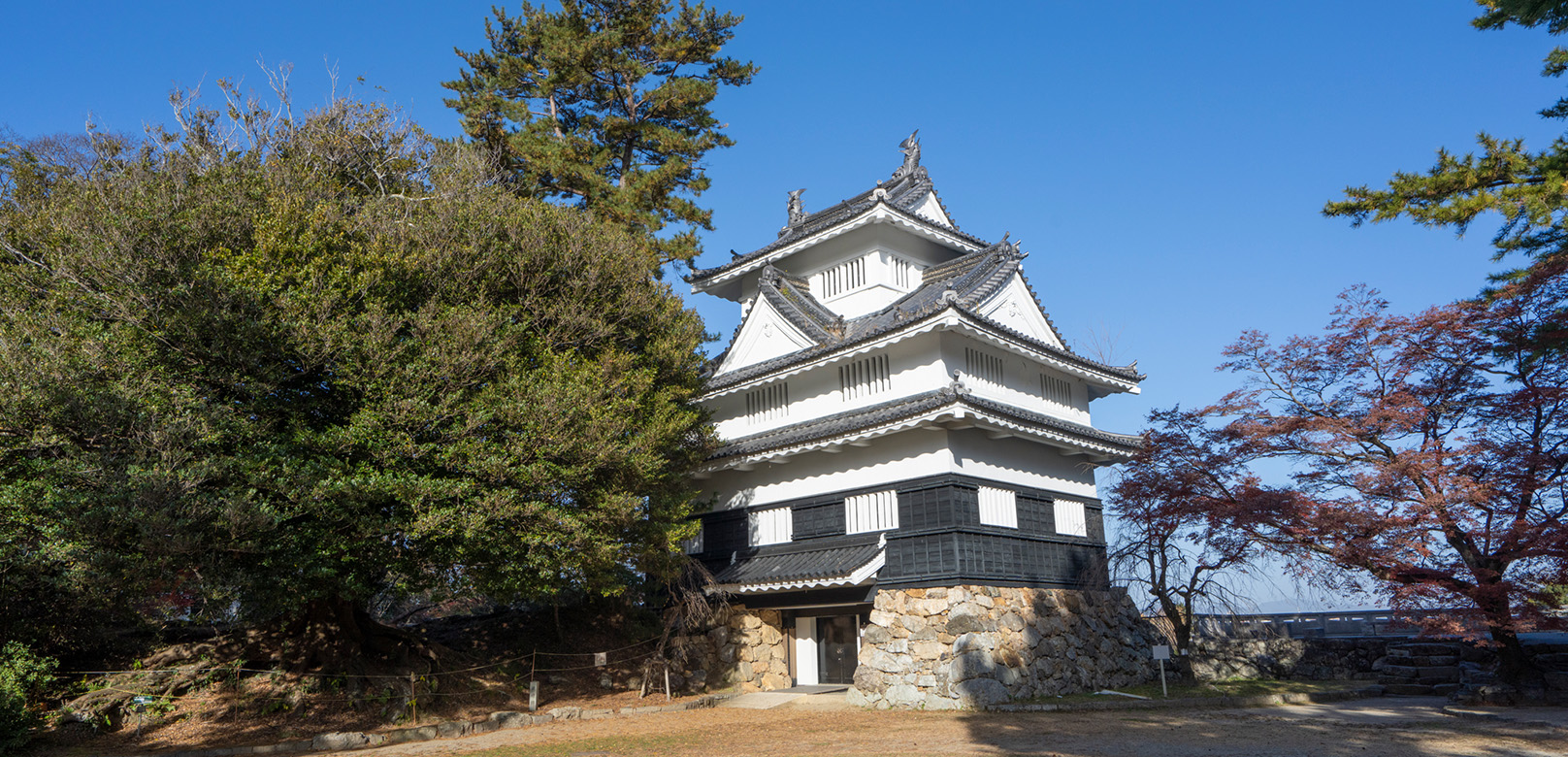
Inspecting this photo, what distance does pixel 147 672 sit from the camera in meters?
14.1

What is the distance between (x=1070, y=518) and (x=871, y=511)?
488 centimetres

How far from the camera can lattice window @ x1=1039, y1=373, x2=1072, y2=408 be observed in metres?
19.9

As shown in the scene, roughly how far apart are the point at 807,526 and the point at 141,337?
1209cm

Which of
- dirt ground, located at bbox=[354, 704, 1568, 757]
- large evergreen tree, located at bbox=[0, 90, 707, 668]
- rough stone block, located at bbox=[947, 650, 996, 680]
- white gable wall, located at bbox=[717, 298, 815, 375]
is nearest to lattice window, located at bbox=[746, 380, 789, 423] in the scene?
white gable wall, located at bbox=[717, 298, 815, 375]

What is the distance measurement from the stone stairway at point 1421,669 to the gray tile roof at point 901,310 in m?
8.46

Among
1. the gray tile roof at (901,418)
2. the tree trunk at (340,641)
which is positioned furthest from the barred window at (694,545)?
the tree trunk at (340,641)

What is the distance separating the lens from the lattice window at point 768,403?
20.2 meters

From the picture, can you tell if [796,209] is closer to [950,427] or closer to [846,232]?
[846,232]

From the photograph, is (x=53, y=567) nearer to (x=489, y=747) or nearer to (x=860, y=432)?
(x=489, y=747)

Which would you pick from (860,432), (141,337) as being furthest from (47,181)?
(860,432)

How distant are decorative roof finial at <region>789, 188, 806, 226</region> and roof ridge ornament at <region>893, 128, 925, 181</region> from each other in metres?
2.73

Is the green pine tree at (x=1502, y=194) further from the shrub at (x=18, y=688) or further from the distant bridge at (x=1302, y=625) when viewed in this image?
the shrub at (x=18, y=688)

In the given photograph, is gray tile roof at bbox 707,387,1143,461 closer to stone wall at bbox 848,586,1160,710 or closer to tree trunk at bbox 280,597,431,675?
stone wall at bbox 848,586,1160,710

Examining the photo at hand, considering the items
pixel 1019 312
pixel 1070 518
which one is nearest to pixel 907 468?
pixel 1070 518
